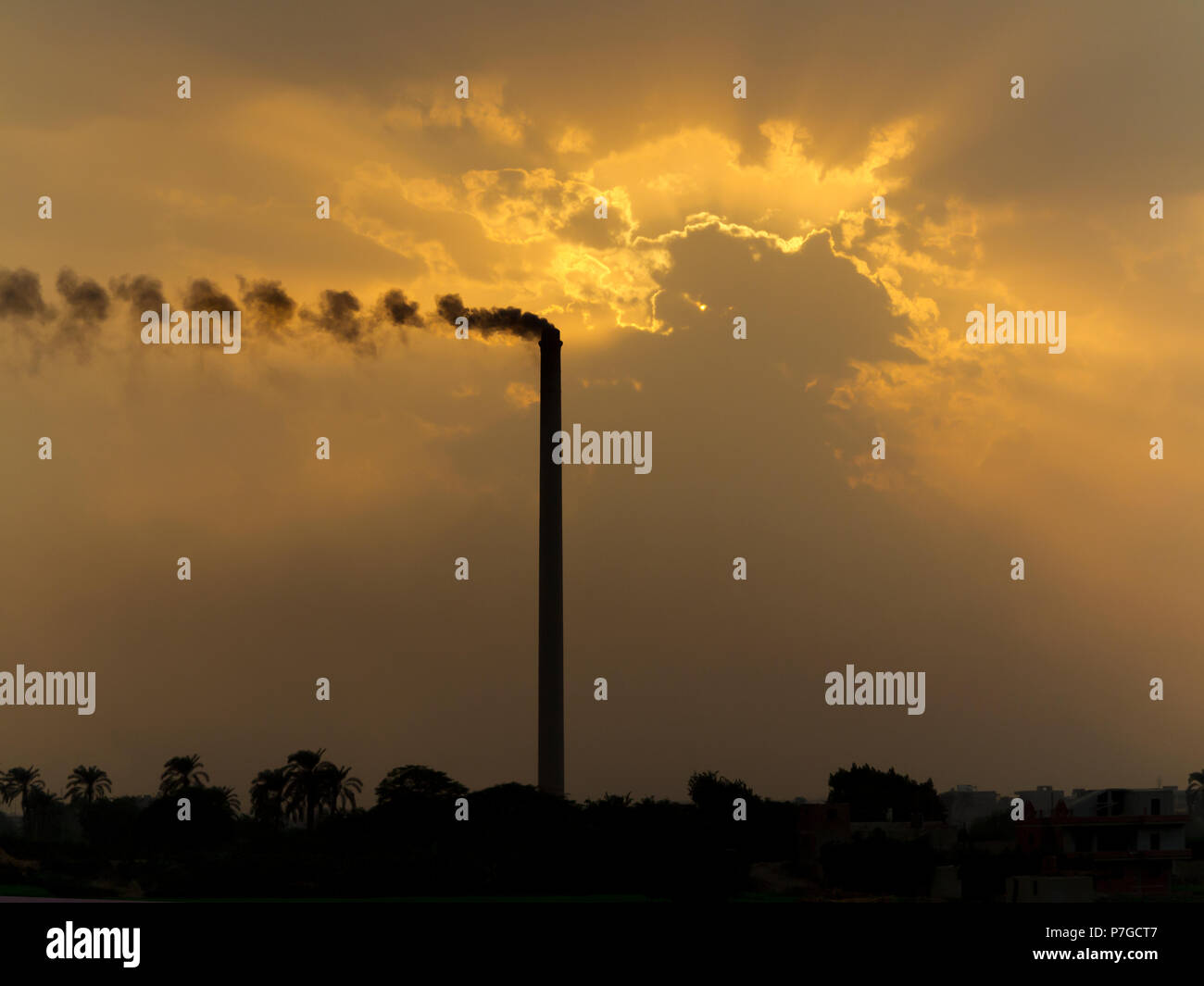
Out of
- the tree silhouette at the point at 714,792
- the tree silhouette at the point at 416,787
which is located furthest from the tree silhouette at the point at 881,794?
the tree silhouette at the point at 416,787

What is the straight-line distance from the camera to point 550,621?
69875 millimetres

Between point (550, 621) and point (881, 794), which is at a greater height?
point (550, 621)

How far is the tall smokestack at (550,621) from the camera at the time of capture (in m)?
69.7

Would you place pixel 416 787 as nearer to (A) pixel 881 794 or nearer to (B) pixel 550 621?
(B) pixel 550 621

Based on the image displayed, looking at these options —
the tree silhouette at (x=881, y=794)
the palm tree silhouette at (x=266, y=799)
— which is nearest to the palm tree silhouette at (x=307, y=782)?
the palm tree silhouette at (x=266, y=799)

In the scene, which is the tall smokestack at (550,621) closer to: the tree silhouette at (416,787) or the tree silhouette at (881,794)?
the tree silhouette at (416,787)

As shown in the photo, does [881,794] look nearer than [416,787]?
No

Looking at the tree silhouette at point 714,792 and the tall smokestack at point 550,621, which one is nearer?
the tall smokestack at point 550,621

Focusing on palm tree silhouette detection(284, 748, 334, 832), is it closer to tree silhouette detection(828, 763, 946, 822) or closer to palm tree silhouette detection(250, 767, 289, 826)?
palm tree silhouette detection(250, 767, 289, 826)

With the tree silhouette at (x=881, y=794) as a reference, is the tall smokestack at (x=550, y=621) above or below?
above

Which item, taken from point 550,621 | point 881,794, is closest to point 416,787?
point 550,621

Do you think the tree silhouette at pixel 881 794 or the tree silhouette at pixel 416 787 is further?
the tree silhouette at pixel 881 794
